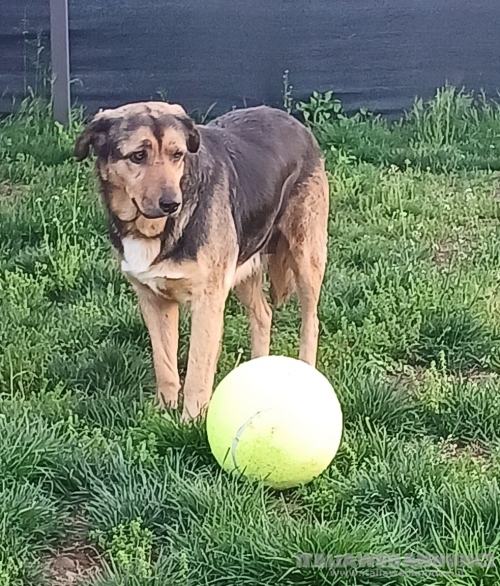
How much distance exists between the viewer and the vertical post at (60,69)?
782 centimetres

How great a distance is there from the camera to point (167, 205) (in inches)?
142

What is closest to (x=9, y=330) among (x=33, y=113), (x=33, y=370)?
(x=33, y=370)

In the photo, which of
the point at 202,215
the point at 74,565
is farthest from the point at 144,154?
the point at 74,565

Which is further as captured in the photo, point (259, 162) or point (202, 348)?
point (259, 162)

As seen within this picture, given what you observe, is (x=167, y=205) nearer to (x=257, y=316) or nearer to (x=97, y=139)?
(x=97, y=139)

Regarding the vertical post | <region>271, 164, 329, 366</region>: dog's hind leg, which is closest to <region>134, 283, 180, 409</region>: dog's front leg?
<region>271, 164, 329, 366</region>: dog's hind leg

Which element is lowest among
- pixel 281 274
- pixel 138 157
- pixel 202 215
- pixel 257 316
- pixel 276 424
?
pixel 257 316

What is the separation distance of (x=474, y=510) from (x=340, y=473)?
0.51m

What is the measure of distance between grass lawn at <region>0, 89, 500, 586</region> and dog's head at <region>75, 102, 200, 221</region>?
2.55ft

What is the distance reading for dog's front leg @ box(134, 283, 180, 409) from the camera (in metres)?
4.09

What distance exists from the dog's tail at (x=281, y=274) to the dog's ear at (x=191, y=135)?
33.2 inches

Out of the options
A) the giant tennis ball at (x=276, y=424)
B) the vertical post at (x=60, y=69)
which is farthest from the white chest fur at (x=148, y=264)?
the vertical post at (x=60, y=69)

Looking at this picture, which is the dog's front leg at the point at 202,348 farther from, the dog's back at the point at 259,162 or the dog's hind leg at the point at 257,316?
the dog's hind leg at the point at 257,316

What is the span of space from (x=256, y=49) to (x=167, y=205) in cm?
495
